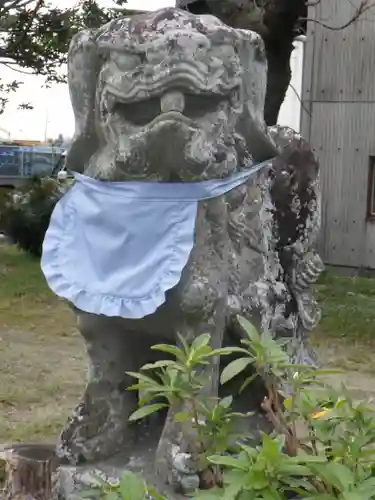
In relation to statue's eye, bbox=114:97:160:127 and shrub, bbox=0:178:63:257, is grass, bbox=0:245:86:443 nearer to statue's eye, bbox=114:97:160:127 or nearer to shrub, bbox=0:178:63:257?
shrub, bbox=0:178:63:257

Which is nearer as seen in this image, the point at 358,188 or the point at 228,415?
the point at 228,415

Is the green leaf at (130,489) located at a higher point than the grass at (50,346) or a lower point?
higher

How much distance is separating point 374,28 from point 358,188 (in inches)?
64.2

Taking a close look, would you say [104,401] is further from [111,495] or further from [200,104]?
[111,495]

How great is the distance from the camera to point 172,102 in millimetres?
1911

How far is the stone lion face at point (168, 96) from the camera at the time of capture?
191 cm

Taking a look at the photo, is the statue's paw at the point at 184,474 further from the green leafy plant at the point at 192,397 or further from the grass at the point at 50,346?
the grass at the point at 50,346

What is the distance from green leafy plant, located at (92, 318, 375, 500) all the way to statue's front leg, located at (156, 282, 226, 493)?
0.44m

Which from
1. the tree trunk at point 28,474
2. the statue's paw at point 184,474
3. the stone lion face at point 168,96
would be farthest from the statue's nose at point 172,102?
the tree trunk at point 28,474

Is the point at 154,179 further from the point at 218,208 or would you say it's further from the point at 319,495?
the point at 319,495

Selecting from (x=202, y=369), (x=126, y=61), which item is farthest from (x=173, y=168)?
(x=202, y=369)

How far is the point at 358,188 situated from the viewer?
921cm

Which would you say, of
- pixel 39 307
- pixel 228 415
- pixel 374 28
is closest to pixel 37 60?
pixel 39 307

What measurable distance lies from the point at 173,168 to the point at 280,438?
32.1 inches
